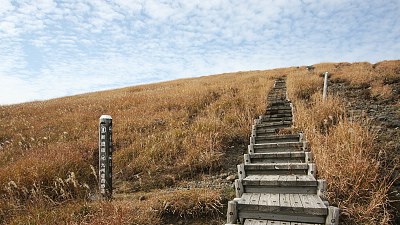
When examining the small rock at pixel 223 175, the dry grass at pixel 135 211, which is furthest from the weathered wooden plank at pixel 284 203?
the small rock at pixel 223 175

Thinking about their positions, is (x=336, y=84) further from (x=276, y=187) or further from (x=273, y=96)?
(x=276, y=187)

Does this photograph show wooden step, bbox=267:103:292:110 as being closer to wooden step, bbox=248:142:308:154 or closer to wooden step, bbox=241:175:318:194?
wooden step, bbox=248:142:308:154

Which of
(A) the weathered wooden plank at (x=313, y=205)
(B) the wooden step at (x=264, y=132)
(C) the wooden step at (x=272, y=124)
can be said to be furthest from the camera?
(C) the wooden step at (x=272, y=124)

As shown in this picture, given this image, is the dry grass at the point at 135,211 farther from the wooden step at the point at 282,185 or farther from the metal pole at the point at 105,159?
the wooden step at the point at 282,185

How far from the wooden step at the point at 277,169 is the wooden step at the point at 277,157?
491mm

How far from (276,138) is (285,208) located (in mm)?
3915

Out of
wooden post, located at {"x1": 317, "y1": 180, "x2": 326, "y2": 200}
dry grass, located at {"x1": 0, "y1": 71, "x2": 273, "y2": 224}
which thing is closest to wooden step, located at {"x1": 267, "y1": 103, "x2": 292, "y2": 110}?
dry grass, located at {"x1": 0, "y1": 71, "x2": 273, "y2": 224}

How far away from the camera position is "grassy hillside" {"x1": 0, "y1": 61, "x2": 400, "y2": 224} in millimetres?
5281

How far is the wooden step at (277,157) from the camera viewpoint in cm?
736

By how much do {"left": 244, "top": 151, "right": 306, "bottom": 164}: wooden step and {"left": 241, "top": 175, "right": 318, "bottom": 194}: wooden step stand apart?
1.11m

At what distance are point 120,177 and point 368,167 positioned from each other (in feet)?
20.6

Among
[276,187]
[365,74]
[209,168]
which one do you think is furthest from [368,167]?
[365,74]

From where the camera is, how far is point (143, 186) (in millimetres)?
7512

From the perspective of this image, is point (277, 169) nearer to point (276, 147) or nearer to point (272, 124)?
point (276, 147)
